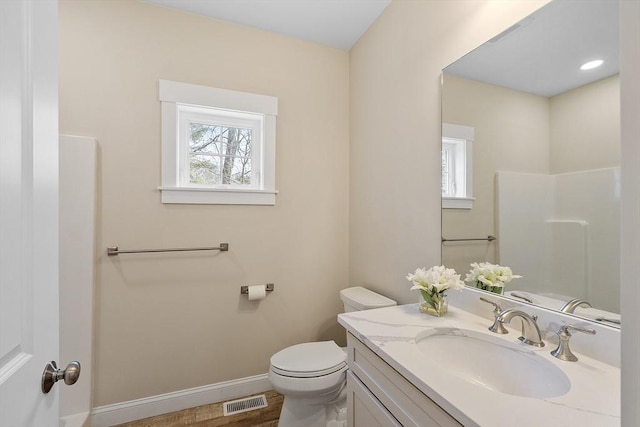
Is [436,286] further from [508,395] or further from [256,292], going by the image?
[256,292]

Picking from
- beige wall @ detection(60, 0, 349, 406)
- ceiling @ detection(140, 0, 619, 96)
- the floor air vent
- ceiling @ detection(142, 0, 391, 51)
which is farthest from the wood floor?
ceiling @ detection(142, 0, 391, 51)

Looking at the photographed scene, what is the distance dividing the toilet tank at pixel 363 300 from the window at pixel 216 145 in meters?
0.81

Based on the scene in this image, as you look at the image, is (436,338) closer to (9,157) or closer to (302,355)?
(302,355)

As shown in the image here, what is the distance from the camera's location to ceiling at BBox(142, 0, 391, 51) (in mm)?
1746

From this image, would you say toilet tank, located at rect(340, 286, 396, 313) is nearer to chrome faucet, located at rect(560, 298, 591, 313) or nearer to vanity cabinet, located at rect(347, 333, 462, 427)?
vanity cabinet, located at rect(347, 333, 462, 427)

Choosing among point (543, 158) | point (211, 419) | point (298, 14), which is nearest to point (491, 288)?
point (543, 158)

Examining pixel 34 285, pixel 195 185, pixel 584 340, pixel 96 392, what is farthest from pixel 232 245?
pixel 584 340

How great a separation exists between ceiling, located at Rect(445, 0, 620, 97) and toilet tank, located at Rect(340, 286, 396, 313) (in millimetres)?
1197

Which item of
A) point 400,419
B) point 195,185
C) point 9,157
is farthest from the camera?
point 195,185

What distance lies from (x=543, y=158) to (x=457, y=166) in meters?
0.35

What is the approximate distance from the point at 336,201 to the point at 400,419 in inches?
60.8

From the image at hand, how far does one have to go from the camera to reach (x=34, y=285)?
0.60 metres

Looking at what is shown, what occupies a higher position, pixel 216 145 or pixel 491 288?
pixel 216 145

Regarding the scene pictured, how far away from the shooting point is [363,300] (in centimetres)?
169
